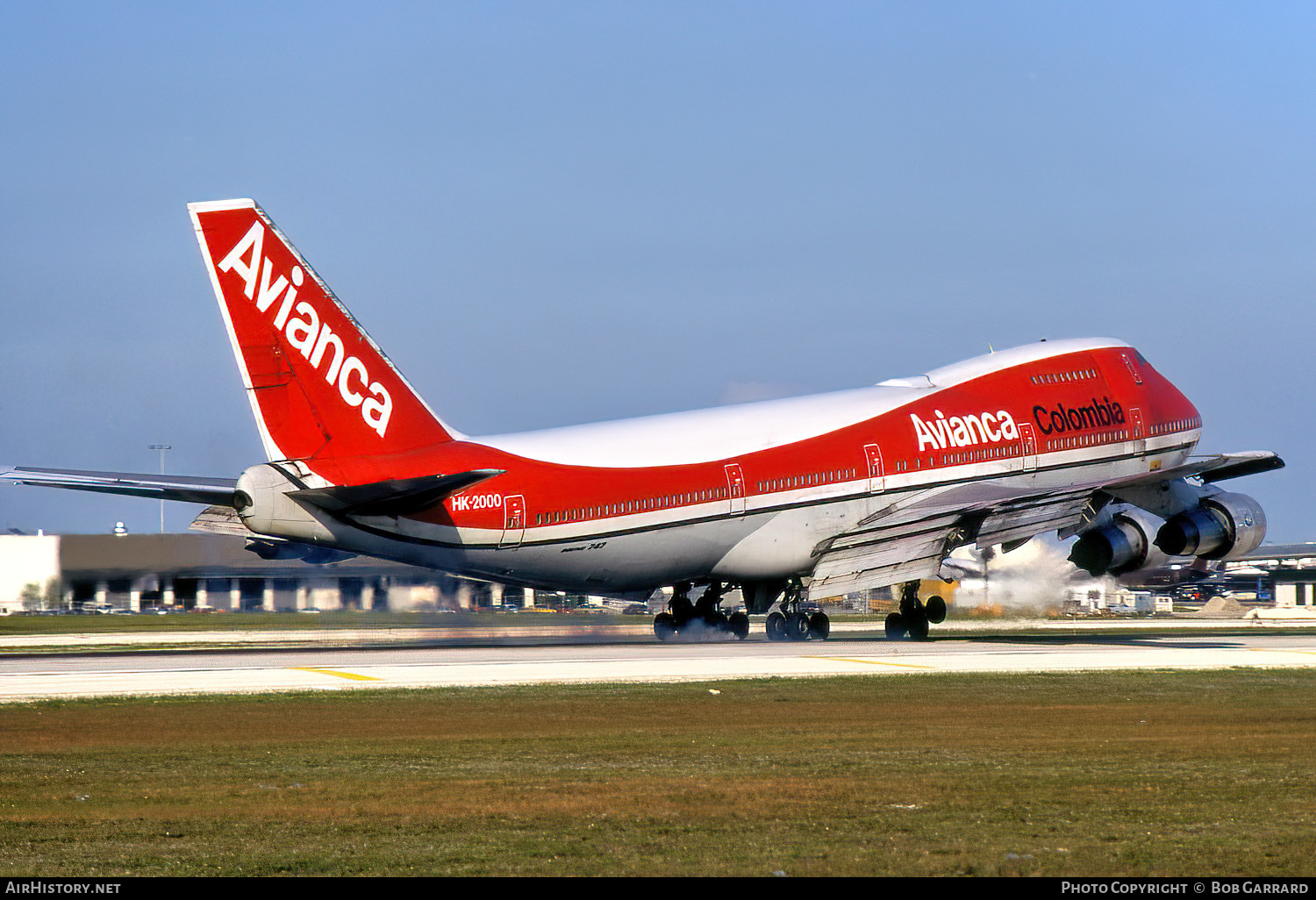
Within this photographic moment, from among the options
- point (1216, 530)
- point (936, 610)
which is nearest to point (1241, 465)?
point (1216, 530)

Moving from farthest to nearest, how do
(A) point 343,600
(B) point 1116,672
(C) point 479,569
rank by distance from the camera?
(A) point 343,600 < (C) point 479,569 < (B) point 1116,672

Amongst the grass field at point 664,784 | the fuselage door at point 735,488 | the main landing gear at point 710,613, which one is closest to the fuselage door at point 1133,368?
the main landing gear at point 710,613

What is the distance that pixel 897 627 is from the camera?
134 feet

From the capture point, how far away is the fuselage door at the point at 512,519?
1331 inches

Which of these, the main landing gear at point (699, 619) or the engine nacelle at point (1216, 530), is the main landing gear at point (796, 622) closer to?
the main landing gear at point (699, 619)

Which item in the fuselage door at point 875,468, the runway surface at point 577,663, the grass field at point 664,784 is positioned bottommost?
the grass field at point 664,784

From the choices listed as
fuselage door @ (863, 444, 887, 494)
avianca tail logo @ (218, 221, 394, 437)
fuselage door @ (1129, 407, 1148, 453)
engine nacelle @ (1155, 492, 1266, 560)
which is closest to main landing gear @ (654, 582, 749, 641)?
fuselage door @ (863, 444, 887, 494)

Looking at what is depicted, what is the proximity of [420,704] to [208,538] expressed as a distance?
35.1 meters

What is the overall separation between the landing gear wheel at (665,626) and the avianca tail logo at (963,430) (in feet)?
29.1

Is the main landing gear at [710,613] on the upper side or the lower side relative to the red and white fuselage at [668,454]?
lower

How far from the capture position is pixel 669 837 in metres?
11.6

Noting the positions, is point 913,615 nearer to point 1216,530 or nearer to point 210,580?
point 1216,530
